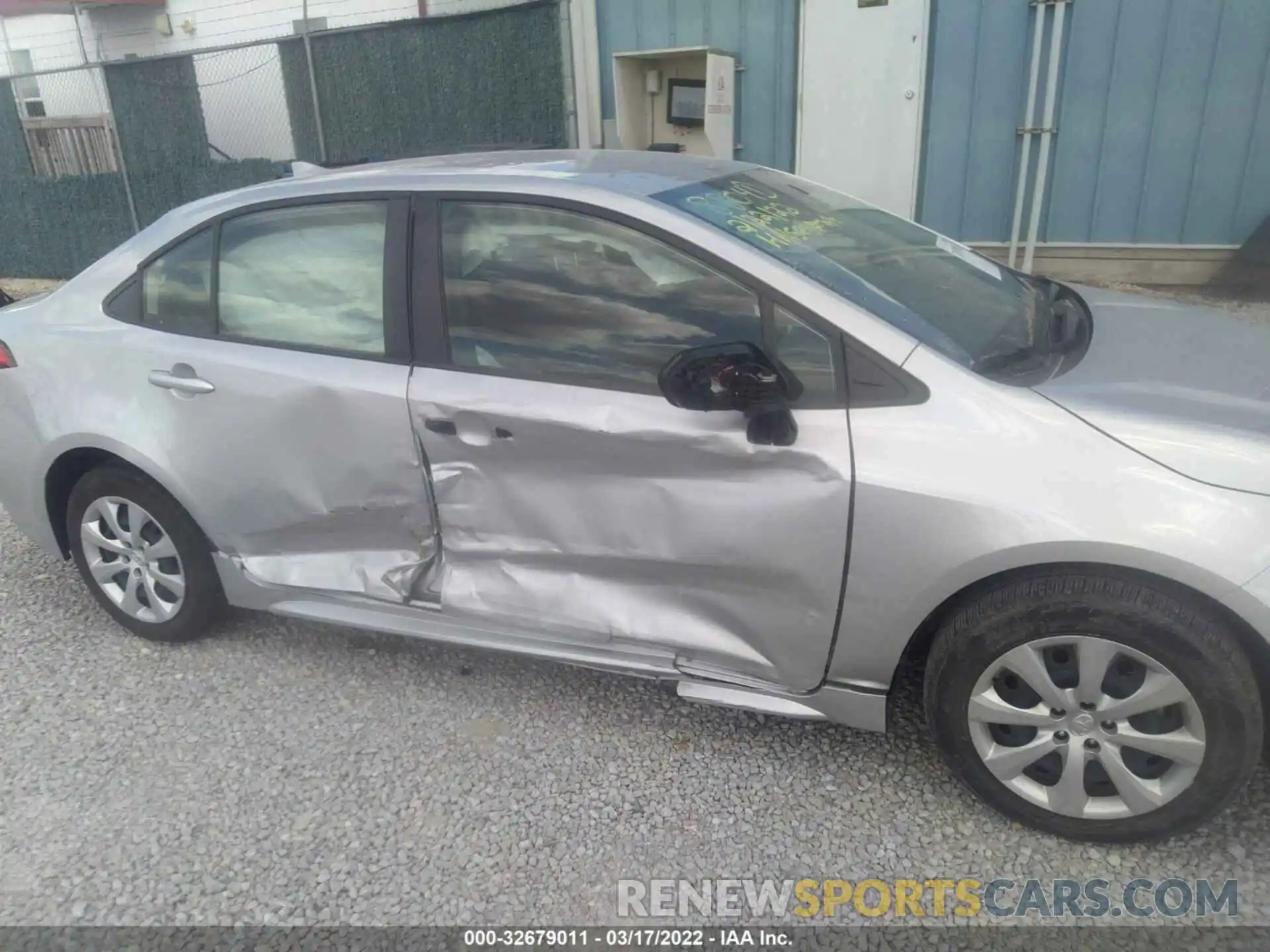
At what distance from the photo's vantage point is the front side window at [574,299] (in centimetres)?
246

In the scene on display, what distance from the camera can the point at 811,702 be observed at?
8.15ft

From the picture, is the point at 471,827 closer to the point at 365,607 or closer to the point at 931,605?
the point at 365,607

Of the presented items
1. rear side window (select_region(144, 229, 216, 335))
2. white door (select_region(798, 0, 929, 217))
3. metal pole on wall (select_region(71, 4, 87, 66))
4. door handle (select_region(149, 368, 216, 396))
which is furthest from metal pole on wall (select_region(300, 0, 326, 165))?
metal pole on wall (select_region(71, 4, 87, 66))

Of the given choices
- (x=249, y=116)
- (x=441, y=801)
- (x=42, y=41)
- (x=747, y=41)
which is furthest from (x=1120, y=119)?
(x=42, y=41)

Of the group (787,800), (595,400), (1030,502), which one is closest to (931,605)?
(1030,502)

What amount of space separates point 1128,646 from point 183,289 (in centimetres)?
309

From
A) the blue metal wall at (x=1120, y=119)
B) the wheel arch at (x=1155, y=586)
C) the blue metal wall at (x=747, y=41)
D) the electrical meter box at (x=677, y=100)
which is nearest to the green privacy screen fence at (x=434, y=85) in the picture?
the electrical meter box at (x=677, y=100)

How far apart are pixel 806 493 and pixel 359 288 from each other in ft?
5.05

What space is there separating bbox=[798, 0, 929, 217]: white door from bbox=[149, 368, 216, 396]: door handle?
531 centimetres

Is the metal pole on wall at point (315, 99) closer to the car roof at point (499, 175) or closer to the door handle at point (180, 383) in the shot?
the car roof at point (499, 175)

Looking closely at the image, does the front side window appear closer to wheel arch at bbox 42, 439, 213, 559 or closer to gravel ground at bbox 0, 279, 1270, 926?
gravel ground at bbox 0, 279, 1270, 926

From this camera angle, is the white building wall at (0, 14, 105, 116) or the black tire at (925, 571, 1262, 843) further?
the white building wall at (0, 14, 105, 116)

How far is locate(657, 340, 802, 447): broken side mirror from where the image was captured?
2.22 metres

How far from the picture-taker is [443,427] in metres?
2.67
